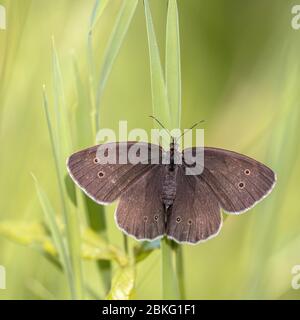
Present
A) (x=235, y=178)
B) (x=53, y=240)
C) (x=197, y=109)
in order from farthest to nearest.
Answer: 1. (x=197, y=109)
2. (x=235, y=178)
3. (x=53, y=240)

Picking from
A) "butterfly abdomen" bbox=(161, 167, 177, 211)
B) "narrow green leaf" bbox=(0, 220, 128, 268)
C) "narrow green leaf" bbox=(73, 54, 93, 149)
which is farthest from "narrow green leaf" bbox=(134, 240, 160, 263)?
"narrow green leaf" bbox=(73, 54, 93, 149)

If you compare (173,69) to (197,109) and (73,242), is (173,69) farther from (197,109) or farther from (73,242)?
(197,109)

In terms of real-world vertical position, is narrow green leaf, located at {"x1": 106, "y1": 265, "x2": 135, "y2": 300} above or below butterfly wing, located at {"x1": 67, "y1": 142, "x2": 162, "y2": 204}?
below

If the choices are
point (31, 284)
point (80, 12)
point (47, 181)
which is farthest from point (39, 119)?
point (31, 284)

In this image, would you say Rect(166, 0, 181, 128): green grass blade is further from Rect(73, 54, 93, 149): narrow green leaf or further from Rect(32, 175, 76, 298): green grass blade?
Rect(32, 175, 76, 298): green grass blade

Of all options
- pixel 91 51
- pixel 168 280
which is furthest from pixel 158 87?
pixel 168 280

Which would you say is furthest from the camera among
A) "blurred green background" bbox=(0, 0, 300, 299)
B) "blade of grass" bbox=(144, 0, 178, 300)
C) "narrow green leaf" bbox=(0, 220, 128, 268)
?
"blurred green background" bbox=(0, 0, 300, 299)
